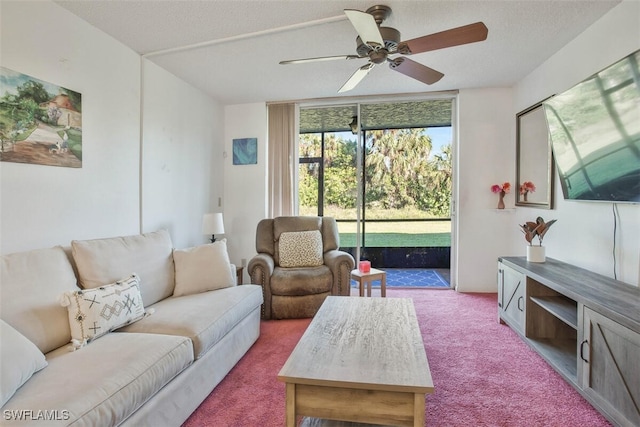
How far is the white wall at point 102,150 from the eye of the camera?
6.48 ft

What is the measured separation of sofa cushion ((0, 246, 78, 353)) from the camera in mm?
1518

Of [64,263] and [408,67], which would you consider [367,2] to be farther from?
[64,263]

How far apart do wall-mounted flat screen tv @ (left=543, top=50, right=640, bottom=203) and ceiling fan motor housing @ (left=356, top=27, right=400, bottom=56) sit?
4.44ft

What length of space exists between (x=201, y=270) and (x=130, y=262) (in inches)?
20.2

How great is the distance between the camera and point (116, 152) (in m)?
2.71

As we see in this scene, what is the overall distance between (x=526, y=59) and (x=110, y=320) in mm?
4052

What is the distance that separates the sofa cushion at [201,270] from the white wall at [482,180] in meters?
2.98

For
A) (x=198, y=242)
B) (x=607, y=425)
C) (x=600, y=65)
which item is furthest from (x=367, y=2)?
(x=198, y=242)

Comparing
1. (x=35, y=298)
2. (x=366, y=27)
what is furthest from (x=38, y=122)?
(x=366, y=27)

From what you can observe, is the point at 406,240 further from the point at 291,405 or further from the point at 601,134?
the point at 291,405

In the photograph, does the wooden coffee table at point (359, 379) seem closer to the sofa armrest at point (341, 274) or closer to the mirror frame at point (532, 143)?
the sofa armrest at point (341, 274)

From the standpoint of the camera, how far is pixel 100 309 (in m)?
1.75

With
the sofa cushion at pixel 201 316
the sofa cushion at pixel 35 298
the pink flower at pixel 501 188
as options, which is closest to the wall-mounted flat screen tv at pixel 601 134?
the pink flower at pixel 501 188

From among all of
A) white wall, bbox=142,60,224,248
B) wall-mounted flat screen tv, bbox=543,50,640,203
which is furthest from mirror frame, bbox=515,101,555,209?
white wall, bbox=142,60,224,248
